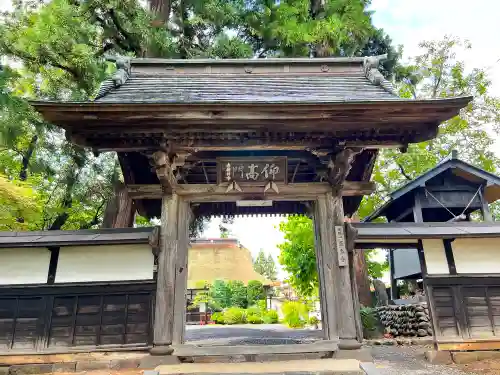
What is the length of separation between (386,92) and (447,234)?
2904mm

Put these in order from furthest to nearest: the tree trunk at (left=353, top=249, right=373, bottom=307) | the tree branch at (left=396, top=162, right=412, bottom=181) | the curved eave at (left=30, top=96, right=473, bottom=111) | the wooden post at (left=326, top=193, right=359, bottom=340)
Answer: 1. the tree branch at (left=396, top=162, right=412, bottom=181)
2. the tree trunk at (left=353, top=249, right=373, bottom=307)
3. the wooden post at (left=326, top=193, right=359, bottom=340)
4. the curved eave at (left=30, top=96, right=473, bottom=111)

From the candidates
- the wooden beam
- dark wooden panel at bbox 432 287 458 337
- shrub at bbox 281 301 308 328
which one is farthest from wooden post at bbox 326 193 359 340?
shrub at bbox 281 301 308 328

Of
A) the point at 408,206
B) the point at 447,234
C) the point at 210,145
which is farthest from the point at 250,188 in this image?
the point at 408,206

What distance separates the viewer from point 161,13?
12289 mm

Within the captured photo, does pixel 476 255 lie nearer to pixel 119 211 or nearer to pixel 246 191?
pixel 246 191

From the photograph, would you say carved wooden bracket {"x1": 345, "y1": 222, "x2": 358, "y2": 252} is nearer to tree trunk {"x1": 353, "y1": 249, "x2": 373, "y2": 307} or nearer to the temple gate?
the temple gate

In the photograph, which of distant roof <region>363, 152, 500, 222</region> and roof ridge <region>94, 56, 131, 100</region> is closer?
roof ridge <region>94, 56, 131, 100</region>

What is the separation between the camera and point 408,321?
1019 centimetres

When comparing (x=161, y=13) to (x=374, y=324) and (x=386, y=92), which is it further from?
(x=374, y=324)

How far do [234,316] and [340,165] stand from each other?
15740 millimetres

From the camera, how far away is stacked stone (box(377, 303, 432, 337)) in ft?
31.6

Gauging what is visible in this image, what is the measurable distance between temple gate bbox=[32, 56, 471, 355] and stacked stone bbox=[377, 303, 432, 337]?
17.8 ft

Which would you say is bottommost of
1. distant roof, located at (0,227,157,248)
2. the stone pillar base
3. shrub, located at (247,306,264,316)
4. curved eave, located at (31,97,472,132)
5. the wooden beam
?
the stone pillar base

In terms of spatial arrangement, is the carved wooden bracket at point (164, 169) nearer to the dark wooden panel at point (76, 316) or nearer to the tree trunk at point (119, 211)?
the dark wooden panel at point (76, 316)
